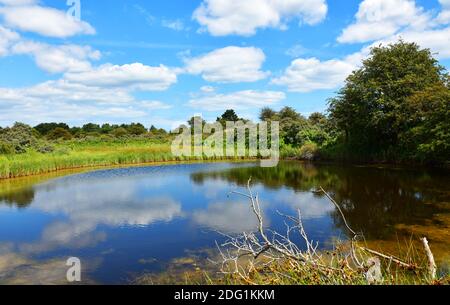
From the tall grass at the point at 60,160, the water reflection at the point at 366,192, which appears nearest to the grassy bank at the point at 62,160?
the tall grass at the point at 60,160

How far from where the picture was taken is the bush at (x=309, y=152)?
97.1ft

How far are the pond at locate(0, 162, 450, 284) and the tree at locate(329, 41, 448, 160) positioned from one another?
3.96m

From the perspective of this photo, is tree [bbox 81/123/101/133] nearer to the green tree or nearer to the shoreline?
the green tree

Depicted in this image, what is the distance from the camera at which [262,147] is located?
3478 cm

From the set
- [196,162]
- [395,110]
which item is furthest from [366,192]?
[196,162]

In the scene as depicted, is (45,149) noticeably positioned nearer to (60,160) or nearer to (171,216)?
(60,160)

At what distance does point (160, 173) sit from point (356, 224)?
1429cm

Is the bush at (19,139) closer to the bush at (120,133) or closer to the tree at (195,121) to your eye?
the bush at (120,133)

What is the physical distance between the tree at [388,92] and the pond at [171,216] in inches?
156

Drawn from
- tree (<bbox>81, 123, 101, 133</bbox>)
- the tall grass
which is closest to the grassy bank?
the tall grass

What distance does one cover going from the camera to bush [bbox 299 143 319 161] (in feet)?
97.1

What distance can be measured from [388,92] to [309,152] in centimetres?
841

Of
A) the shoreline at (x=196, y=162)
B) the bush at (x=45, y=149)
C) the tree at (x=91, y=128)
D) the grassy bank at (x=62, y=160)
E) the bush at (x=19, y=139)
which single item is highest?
the tree at (x=91, y=128)

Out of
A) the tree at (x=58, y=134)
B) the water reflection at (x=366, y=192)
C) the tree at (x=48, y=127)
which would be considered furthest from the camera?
the tree at (x=48, y=127)
